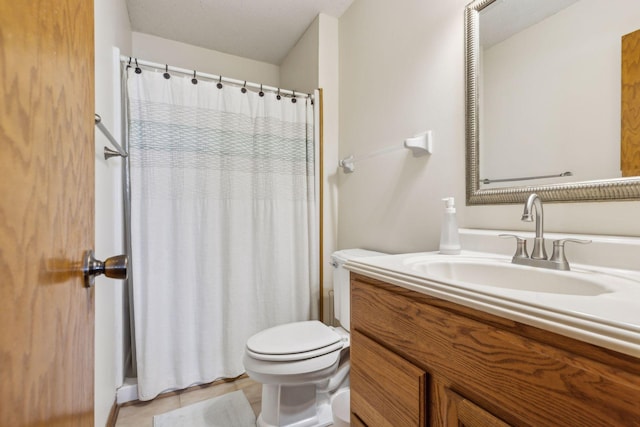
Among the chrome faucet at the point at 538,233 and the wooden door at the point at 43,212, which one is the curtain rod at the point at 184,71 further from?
the chrome faucet at the point at 538,233

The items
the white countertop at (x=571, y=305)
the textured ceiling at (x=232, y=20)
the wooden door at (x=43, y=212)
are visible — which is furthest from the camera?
the textured ceiling at (x=232, y=20)

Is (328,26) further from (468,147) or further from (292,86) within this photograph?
(468,147)

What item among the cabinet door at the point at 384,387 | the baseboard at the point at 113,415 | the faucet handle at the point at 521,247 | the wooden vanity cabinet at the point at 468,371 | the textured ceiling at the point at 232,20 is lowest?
the baseboard at the point at 113,415

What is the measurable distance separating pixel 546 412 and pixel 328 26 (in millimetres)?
2161

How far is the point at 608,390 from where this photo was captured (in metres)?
0.37

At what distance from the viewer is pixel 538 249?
0.79 metres

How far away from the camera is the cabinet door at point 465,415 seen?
497 millimetres

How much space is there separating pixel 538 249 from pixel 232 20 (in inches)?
85.5

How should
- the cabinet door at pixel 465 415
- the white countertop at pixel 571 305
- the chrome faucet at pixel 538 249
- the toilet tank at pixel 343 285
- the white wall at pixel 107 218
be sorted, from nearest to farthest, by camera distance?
the white countertop at pixel 571 305, the cabinet door at pixel 465 415, the chrome faucet at pixel 538 249, the white wall at pixel 107 218, the toilet tank at pixel 343 285

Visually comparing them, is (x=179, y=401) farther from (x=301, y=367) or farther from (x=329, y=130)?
(x=329, y=130)

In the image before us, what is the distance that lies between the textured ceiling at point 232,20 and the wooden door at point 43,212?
163cm

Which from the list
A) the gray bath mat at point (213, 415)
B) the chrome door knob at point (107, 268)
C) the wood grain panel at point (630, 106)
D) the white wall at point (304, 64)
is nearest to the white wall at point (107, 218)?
the gray bath mat at point (213, 415)

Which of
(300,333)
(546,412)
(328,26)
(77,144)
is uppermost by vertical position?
(328,26)

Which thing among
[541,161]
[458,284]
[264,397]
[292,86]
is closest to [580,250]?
[541,161]
